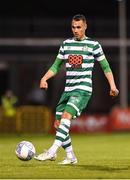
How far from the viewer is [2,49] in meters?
45.4

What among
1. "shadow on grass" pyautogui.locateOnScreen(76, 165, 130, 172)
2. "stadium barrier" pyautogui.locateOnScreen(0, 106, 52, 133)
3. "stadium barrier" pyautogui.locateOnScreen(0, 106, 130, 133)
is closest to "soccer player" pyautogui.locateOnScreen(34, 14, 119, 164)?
"shadow on grass" pyautogui.locateOnScreen(76, 165, 130, 172)

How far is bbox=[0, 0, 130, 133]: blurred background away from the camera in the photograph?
44156 mm

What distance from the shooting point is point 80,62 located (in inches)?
500

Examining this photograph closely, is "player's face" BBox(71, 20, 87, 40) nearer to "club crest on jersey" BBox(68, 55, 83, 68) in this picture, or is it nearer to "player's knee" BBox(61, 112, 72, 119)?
"club crest on jersey" BBox(68, 55, 83, 68)

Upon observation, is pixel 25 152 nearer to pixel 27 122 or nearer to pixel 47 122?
pixel 47 122

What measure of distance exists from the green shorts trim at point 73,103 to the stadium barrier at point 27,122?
2101 cm

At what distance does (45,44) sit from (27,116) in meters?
12.4

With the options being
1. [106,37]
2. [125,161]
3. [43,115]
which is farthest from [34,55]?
[125,161]

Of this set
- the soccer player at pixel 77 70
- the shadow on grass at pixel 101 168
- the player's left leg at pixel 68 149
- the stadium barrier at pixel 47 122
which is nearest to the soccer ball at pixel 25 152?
the soccer player at pixel 77 70

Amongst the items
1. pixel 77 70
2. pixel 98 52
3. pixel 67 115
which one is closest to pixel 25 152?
pixel 67 115

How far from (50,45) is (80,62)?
1309 inches

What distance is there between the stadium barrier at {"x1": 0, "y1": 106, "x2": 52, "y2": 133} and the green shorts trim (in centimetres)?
2101

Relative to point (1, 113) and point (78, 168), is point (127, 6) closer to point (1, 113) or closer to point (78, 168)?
point (1, 113)

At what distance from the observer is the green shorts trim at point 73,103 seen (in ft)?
41.2
